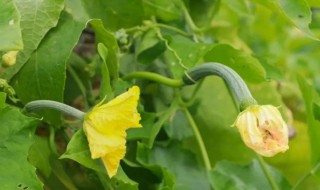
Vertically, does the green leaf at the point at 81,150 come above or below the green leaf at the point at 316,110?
above

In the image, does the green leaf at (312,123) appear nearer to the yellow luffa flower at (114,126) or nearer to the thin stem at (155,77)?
the thin stem at (155,77)

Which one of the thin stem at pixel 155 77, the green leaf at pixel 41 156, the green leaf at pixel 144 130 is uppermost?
the thin stem at pixel 155 77

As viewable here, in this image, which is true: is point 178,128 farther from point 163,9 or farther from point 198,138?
point 163,9

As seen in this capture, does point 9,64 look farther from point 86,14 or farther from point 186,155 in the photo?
point 186,155

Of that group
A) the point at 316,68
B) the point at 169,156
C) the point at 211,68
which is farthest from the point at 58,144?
the point at 316,68

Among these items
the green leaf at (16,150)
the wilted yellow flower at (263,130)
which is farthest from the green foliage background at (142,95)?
the wilted yellow flower at (263,130)

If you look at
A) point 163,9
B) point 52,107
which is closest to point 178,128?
point 163,9
